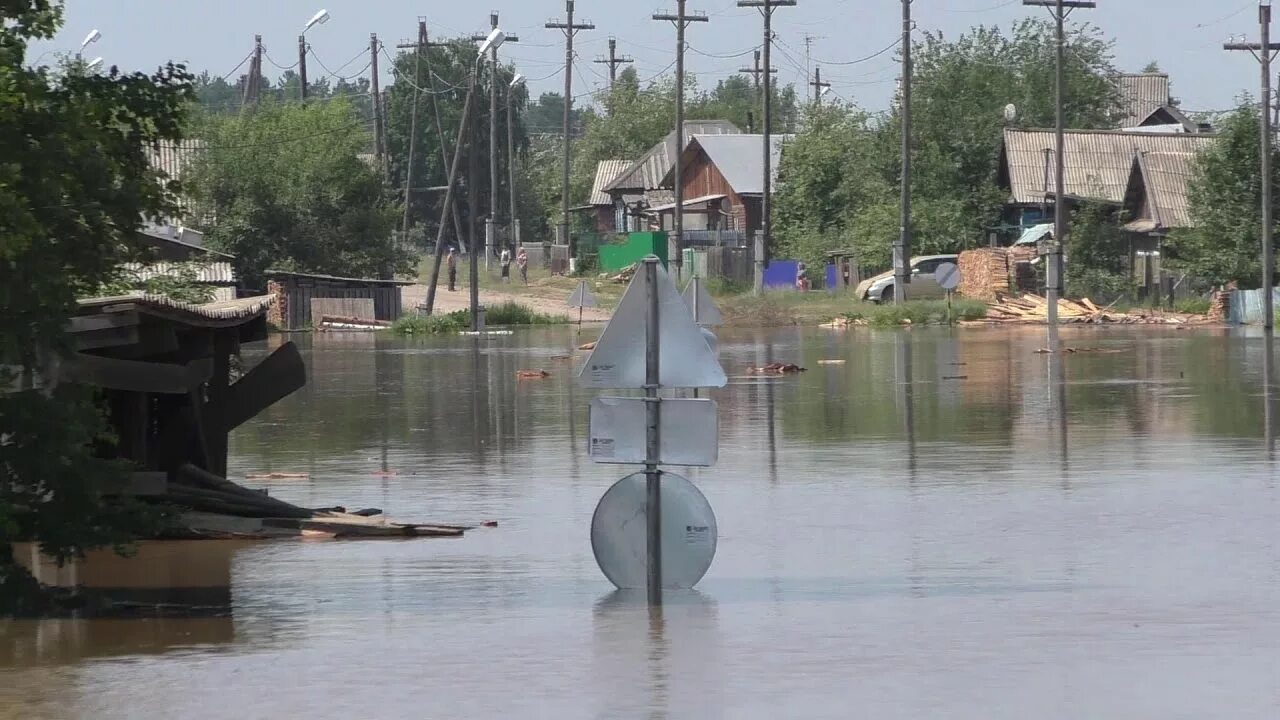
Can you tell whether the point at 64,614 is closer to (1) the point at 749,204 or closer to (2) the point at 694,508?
(2) the point at 694,508

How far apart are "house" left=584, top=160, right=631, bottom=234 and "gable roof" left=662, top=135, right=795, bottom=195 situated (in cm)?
822

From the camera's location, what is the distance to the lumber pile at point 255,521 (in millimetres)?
13562

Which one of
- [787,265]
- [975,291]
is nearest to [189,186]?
[975,291]

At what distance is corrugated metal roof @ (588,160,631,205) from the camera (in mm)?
105375

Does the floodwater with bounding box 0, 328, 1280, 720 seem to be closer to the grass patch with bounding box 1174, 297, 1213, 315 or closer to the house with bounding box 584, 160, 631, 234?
the grass patch with bounding box 1174, 297, 1213, 315

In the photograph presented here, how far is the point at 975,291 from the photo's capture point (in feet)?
211

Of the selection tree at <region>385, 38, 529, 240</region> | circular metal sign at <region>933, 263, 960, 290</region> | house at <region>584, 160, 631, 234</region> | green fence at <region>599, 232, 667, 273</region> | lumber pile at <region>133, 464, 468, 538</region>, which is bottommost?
lumber pile at <region>133, 464, 468, 538</region>

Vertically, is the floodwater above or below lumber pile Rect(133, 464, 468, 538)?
below

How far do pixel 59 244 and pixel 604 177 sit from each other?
101m

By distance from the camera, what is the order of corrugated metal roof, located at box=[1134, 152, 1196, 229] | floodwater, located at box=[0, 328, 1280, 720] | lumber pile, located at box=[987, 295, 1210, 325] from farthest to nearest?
corrugated metal roof, located at box=[1134, 152, 1196, 229], lumber pile, located at box=[987, 295, 1210, 325], floodwater, located at box=[0, 328, 1280, 720]

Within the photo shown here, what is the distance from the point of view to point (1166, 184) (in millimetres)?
64875

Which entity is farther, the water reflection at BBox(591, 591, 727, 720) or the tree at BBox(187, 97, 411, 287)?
the tree at BBox(187, 97, 411, 287)

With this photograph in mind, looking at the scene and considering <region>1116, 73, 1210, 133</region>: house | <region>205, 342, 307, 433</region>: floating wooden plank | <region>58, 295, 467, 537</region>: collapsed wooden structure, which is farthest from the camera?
<region>1116, 73, 1210, 133</region>: house

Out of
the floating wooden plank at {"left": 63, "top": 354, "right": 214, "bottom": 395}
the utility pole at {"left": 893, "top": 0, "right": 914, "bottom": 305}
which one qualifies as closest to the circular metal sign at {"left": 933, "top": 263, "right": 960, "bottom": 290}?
the utility pole at {"left": 893, "top": 0, "right": 914, "bottom": 305}
